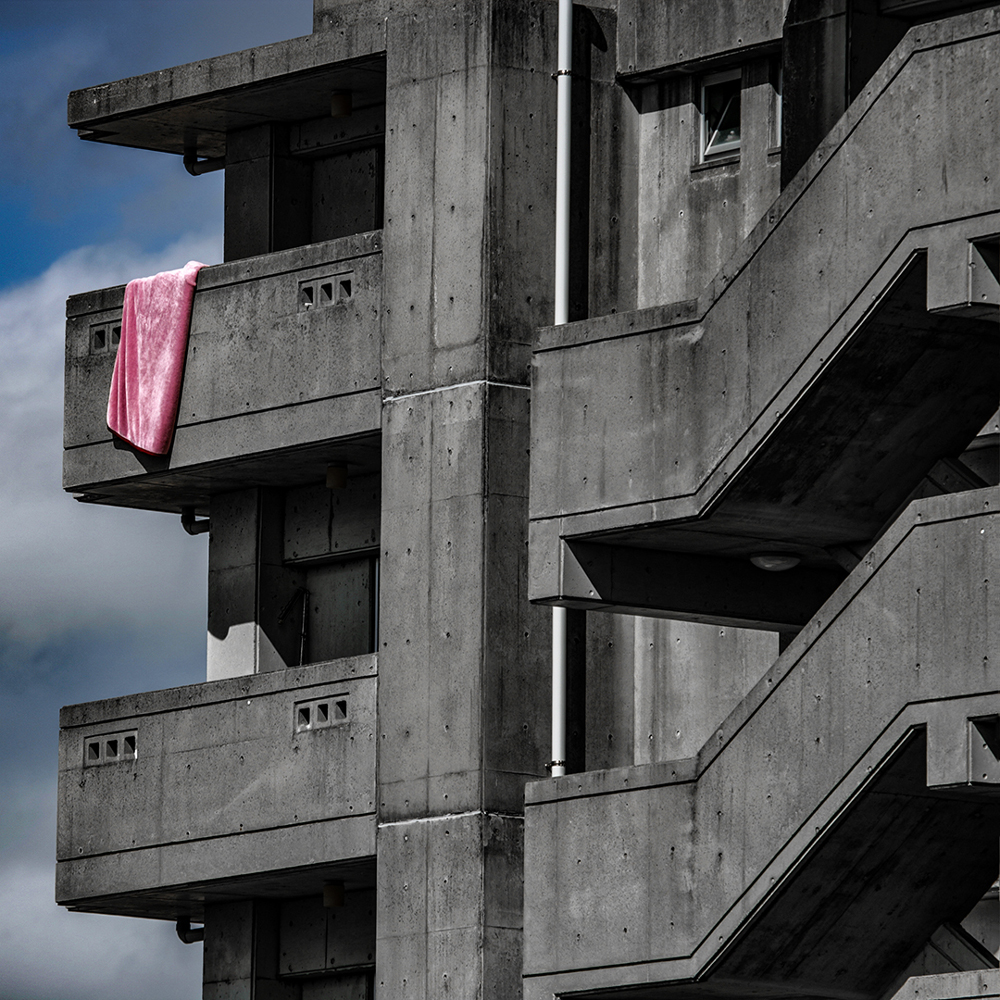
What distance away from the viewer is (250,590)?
3812cm

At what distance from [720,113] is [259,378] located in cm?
590

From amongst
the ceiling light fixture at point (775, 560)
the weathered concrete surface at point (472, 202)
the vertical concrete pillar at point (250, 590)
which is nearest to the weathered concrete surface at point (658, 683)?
the weathered concrete surface at point (472, 202)

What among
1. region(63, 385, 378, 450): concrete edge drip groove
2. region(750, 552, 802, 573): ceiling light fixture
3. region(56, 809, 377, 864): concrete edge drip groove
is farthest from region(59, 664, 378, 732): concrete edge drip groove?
region(750, 552, 802, 573): ceiling light fixture

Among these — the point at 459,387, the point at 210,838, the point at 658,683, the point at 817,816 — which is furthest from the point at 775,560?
the point at 210,838

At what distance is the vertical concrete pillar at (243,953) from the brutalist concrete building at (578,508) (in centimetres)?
6

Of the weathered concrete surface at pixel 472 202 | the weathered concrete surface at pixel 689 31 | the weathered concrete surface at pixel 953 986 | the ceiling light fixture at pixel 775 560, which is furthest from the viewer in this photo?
the weathered concrete surface at pixel 472 202

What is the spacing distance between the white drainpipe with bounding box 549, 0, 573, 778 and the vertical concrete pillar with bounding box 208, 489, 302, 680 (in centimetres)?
541

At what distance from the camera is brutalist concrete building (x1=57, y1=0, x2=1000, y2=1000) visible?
83.6 ft

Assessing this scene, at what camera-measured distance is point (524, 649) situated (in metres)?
33.5

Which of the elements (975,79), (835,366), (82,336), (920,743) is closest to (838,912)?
(920,743)

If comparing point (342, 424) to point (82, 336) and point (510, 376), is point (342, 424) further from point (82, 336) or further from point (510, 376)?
point (82, 336)

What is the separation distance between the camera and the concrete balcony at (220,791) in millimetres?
34594

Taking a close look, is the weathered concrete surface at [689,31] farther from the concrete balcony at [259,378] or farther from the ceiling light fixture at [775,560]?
the ceiling light fixture at [775,560]

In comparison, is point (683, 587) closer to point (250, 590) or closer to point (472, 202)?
point (472, 202)
